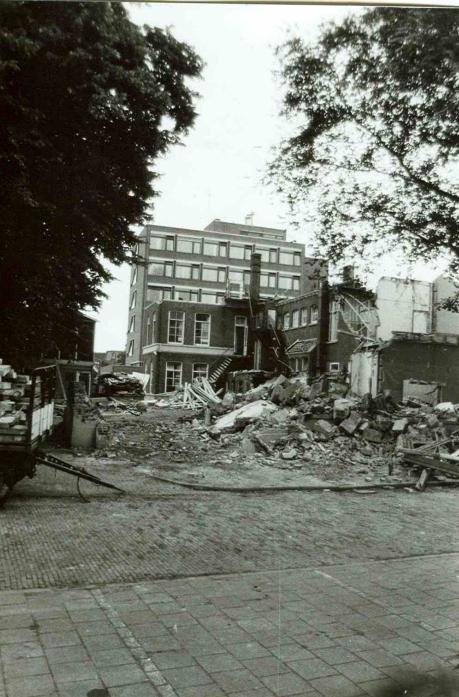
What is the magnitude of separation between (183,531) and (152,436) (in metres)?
10.5

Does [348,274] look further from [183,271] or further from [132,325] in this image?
[132,325]

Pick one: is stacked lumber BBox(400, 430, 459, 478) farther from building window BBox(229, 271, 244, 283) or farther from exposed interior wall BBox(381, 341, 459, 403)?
exposed interior wall BBox(381, 341, 459, 403)

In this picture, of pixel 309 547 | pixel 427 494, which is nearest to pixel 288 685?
pixel 309 547

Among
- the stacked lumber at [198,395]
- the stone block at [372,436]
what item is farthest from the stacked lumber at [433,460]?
the stacked lumber at [198,395]

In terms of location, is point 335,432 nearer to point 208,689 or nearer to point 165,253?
point 165,253

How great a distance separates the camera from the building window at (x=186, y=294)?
26.6 feet

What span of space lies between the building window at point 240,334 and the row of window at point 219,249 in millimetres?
5405

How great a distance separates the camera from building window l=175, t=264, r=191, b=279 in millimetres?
7895

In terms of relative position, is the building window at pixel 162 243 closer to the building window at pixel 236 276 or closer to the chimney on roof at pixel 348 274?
the building window at pixel 236 276

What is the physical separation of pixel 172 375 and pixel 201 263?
11390 millimetres

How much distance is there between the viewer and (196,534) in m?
6.94

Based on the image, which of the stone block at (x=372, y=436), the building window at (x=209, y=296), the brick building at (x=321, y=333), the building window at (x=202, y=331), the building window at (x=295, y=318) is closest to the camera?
the building window at (x=209, y=296)

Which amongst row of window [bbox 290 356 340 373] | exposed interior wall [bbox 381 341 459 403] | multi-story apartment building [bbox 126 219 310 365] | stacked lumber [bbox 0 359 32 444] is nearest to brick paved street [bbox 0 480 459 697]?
stacked lumber [bbox 0 359 32 444]

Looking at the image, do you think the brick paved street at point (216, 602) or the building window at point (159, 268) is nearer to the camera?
the brick paved street at point (216, 602)
